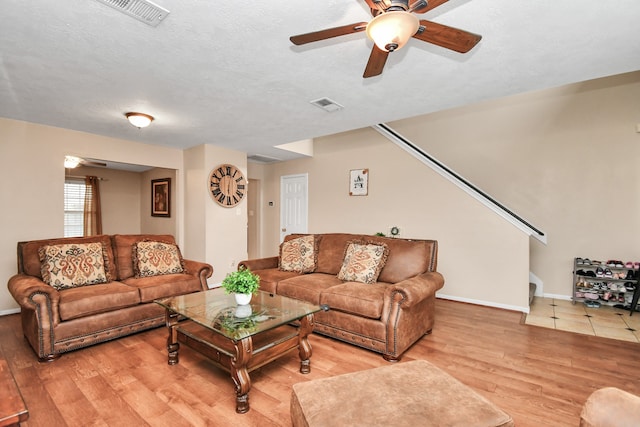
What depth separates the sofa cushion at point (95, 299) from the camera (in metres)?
2.53

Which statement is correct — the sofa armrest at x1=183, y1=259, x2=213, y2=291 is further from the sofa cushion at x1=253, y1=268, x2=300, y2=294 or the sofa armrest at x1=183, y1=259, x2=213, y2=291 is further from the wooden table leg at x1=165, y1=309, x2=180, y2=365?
the wooden table leg at x1=165, y1=309, x2=180, y2=365

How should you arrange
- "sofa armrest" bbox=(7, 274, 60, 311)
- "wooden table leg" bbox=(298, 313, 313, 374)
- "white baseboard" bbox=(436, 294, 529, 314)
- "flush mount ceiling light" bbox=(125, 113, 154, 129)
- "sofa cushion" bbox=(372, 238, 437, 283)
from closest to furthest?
1. "wooden table leg" bbox=(298, 313, 313, 374)
2. "sofa armrest" bbox=(7, 274, 60, 311)
3. "sofa cushion" bbox=(372, 238, 437, 283)
4. "flush mount ceiling light" bbox=(125, 113, 154, 129)
5. "white baseboard" bbox=(436, 294, 529, 314)

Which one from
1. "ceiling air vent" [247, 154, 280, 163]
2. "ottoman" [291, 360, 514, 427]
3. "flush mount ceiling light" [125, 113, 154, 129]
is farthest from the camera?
"ceiling air vent" [247, 154, 280, 163]

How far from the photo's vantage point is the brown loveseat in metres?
2.48

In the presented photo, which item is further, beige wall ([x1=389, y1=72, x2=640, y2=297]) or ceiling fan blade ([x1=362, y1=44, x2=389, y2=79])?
beige wall ([x1=389, y1=72, x2=640, y2=297])

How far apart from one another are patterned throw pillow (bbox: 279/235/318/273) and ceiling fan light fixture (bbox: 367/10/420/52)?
2.63 metres

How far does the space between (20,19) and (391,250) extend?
10.9ft

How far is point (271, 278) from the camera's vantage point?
3.39 meters

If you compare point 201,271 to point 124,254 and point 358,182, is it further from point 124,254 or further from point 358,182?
point 358,182

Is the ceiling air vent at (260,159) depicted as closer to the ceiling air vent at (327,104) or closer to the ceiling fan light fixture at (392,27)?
the ceiling air vent at (327,104)

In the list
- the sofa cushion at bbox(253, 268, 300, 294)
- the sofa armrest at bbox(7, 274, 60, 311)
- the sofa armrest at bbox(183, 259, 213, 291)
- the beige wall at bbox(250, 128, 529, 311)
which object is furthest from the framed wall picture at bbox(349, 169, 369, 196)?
the sofa armrest at bbox(7, 274, 60, 311)

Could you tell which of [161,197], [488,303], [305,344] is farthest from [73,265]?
[488,303]

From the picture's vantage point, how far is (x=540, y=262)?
15.2 feet

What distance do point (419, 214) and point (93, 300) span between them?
13.7 ft
